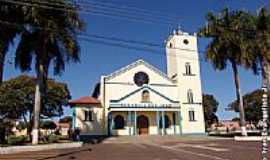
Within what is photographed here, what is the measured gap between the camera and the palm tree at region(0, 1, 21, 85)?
22.8 m

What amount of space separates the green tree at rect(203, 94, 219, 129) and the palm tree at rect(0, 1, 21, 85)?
6302 cm

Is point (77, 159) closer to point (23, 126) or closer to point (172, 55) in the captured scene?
point (172, 55)

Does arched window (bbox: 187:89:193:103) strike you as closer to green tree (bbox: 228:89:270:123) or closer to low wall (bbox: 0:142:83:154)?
low wall (bbox: 0:142:83:154)

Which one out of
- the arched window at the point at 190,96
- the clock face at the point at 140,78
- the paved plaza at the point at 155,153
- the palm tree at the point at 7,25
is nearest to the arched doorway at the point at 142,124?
the clock face at the point at 140,78

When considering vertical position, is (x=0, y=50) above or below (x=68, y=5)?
below

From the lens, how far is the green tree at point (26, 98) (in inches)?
1832

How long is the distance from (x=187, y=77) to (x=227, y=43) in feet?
51.7

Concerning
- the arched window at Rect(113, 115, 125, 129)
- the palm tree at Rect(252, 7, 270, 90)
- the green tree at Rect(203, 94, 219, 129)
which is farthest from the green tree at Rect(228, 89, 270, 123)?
the palm tree at Rect(252, 7, 270, 90)

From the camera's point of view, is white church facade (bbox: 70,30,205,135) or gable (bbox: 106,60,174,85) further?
gable (bbox: 106,60,174,85)

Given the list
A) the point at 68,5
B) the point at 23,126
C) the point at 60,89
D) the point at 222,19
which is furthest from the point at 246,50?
the point at 23,126

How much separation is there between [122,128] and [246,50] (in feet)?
62.0

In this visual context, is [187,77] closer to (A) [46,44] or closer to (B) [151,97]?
(B) [151,97]

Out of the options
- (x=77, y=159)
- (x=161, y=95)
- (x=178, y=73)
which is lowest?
(x=77, y=159)

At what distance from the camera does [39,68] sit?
2630 cm
